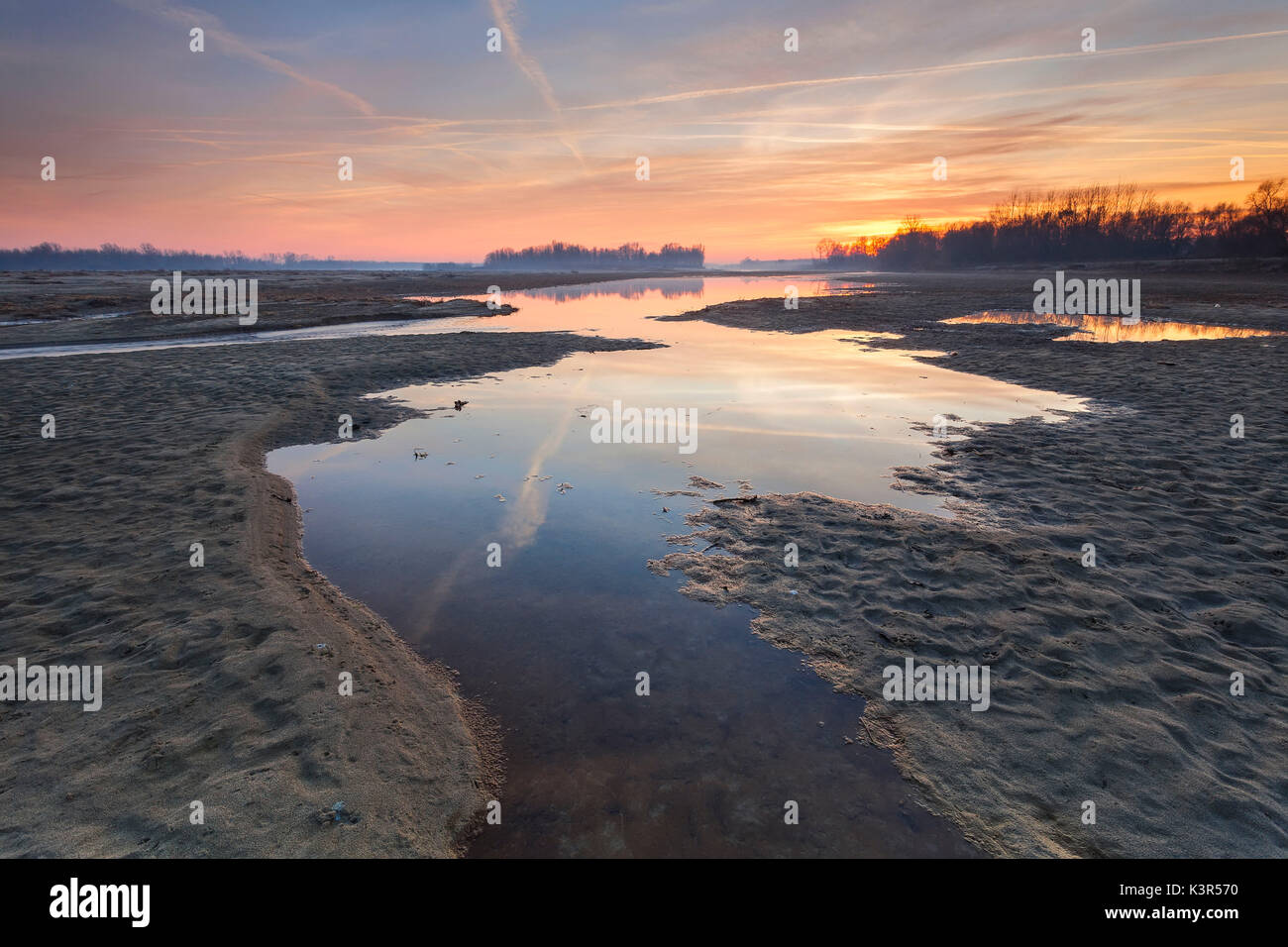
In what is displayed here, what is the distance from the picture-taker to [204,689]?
4.89m

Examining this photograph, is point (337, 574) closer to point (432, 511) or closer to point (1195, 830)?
point (432, 511)

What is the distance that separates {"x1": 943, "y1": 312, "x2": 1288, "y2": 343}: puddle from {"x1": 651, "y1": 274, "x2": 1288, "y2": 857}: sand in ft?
53.6

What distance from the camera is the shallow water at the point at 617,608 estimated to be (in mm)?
4043

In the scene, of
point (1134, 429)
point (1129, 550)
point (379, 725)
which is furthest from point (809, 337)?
point (379, 725)

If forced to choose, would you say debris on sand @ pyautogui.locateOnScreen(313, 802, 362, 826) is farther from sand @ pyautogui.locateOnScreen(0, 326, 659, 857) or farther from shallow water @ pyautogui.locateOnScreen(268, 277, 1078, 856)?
shallow water @ pyautogui.locateOnScreen(268, 277, 1078, 856)

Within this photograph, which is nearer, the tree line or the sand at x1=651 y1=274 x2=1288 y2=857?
the sand at x1=651 y1=274 x2=1288 y2=857

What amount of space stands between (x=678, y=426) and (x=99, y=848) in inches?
465

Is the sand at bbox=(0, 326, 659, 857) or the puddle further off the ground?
the puddle

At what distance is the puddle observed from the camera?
2541 cm

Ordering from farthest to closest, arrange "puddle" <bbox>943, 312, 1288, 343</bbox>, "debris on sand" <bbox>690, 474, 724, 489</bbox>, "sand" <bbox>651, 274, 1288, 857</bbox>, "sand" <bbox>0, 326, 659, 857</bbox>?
"puddle" <bbox>943, 312, 1288, 343</bbox>
"debris on sand" <bbox>690, 474, 724, 489</bbox>
"sand" <bbox>651, 274, 1288, 857</bbox>
"sand" <bbox>0, 326, 659, 857</bbox>

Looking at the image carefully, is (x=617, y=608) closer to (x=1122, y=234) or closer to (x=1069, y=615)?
(x=1069, y=615)

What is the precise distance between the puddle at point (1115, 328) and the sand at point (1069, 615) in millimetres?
16349

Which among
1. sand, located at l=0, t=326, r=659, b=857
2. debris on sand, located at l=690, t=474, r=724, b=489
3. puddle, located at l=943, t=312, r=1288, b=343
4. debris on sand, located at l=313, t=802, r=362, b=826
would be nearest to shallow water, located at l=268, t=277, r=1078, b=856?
debris on sand, located at l=690, t=474, r=724, b=489
